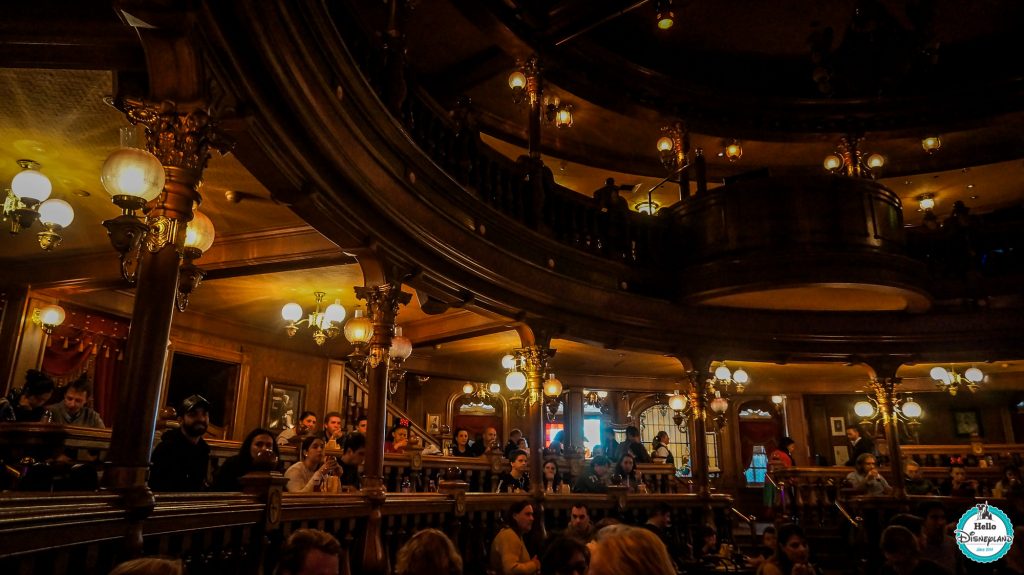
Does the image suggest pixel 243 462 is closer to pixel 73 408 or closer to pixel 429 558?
pixel 429 558

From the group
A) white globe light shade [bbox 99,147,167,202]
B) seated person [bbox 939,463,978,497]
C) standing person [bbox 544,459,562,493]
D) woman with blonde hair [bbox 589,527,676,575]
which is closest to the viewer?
woman with blonde hair [bbox 589,527,676,575]

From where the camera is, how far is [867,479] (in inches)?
473

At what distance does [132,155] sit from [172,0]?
2.95 ft

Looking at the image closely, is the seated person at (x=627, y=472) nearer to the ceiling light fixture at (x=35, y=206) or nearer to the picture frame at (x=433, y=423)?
the picture frame at (x=433, y=423)

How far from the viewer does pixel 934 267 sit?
41.0 ft

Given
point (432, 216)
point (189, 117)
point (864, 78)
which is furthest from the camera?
point (864, 78)

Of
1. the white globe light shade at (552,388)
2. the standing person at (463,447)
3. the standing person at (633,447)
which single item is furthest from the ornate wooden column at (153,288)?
the standing person at (633,447)

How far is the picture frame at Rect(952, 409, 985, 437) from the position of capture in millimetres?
18898

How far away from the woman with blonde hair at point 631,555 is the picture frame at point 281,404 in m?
10.7

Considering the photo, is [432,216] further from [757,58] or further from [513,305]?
[757,58]

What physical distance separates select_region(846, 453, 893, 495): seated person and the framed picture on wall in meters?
7.31

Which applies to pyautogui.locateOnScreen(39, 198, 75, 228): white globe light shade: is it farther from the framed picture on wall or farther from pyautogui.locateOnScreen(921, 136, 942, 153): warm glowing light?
the framed picture on wall

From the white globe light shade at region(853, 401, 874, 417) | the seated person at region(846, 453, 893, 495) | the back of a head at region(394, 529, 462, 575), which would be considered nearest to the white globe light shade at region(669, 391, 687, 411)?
the seated person at region(846, 453, 893, 495)

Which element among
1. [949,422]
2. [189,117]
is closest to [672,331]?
[189,117]
